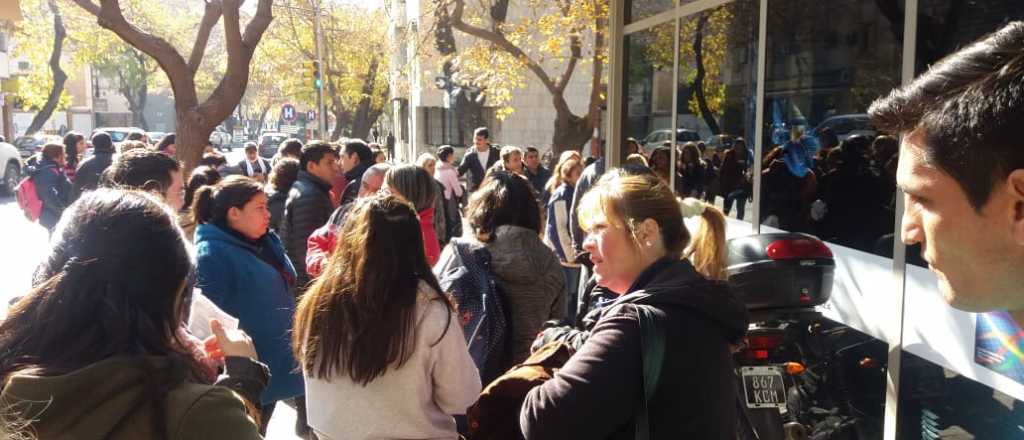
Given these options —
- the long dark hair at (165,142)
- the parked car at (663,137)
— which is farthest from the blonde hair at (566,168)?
the long dark hair at (165,142)

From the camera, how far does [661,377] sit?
85.0 inches

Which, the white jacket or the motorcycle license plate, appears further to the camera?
the motorcycle license plate

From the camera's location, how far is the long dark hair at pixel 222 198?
4.31 meters

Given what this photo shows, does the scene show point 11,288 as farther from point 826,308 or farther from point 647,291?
point 647,291

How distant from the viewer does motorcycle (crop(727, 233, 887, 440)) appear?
3656mm

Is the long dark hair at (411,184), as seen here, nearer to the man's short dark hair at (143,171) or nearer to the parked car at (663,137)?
the man's short dark hair at (143,171)

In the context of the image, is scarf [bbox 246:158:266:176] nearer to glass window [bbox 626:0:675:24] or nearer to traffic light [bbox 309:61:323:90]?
glass window [bbox 626:0:675:24]

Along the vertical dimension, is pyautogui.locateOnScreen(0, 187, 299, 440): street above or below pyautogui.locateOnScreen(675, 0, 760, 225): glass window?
below

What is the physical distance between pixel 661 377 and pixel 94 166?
26.0ft

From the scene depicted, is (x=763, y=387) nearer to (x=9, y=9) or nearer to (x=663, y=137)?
(x=9, y=9)

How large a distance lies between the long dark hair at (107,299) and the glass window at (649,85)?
627cm

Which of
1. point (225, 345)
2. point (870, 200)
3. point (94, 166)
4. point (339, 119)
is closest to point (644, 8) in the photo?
point (870, 200)

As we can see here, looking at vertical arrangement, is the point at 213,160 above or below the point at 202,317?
above

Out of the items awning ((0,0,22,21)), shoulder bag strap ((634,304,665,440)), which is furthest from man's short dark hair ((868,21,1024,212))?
awning ((0,0,22,21))
